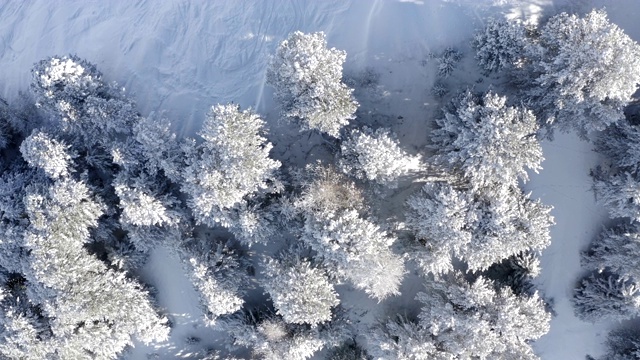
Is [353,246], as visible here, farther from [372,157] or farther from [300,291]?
[372,157]

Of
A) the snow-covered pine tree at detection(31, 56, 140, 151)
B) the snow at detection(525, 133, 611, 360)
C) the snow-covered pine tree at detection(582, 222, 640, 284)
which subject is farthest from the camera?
the snow at detection(525, 133, 611, 360)

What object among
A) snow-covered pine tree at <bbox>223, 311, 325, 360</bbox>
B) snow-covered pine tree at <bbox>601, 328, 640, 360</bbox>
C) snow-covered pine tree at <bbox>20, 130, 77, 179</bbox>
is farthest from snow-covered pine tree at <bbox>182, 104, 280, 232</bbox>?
snow-covered pine tree at <bbox>601, 328, 640, 360</bbox>

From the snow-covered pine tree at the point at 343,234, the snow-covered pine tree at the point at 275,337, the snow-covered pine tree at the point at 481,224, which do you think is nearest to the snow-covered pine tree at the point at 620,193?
the snow-covered pine tree at the point at 481,224

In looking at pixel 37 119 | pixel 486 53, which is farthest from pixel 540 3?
pixel 37 119

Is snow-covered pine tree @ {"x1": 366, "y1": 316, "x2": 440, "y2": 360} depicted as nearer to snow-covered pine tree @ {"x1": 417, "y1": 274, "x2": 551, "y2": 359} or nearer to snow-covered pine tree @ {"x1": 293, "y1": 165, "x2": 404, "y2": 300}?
snow-covered pine tree @ {"x1": 417, "y1": 274, "x2": 551, "y2": 359}

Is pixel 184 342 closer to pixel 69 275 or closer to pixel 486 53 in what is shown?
pixel 69 275
